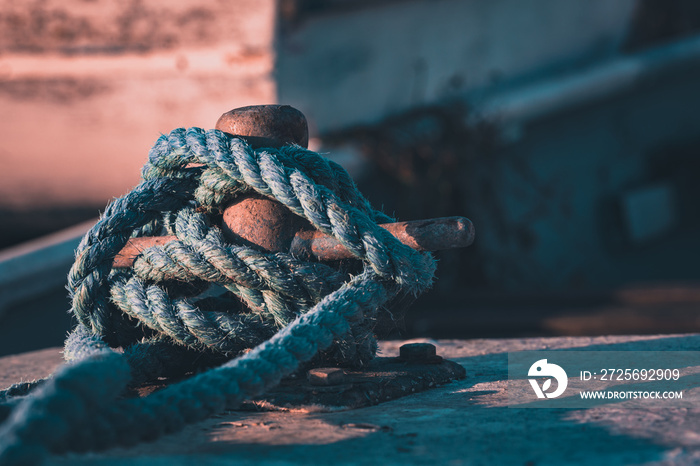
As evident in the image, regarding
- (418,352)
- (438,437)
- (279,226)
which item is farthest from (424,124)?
(438,437)

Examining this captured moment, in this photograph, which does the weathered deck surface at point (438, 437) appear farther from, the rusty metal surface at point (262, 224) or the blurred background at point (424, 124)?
the blurred background at point (424, 124)

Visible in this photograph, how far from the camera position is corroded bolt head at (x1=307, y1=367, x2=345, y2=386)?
1.21m

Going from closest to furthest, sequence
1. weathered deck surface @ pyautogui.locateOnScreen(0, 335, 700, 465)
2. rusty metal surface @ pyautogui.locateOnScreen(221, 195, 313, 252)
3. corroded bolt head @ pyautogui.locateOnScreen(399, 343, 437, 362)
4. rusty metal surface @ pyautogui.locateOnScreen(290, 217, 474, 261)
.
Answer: weathered deck surface @ pyautogui.locateOnScreen(0, 335, 700, 465) → rusty metal surface @ pyautogui.locateOnScreen(290, 217, 474, 261) → rusty metal surface @ pyautogui.locateOnScreen(221, 195, 313, 252) → corroded bolt head @ pyautogui.locateOnScreen(399, 343, 437, 362)

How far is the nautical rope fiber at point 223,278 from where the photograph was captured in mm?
1171

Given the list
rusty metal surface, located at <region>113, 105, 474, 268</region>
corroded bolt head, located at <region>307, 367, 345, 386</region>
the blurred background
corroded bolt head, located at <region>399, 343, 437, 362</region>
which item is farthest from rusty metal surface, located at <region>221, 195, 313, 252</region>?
the blurred background

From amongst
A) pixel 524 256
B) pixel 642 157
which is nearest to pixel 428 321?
pixel 524 256

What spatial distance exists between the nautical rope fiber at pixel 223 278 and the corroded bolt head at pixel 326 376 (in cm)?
6

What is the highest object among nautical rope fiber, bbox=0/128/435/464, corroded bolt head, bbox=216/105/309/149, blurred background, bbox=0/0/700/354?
blurred background, bbox=0/0/700/354

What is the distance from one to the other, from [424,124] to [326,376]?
131 inches

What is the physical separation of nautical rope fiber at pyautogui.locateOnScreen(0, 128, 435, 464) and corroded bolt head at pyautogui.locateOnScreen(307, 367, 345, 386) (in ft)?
0.19

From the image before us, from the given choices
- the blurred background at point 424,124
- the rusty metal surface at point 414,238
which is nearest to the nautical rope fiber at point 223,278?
the rusty metal surface at point 414,238

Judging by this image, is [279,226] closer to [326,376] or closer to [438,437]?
[326,376]

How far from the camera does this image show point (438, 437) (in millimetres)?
1016

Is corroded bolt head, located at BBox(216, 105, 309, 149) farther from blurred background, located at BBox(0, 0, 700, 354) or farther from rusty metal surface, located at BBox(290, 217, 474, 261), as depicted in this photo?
blurred background, located at BBox(0, 0, 700, 354)
